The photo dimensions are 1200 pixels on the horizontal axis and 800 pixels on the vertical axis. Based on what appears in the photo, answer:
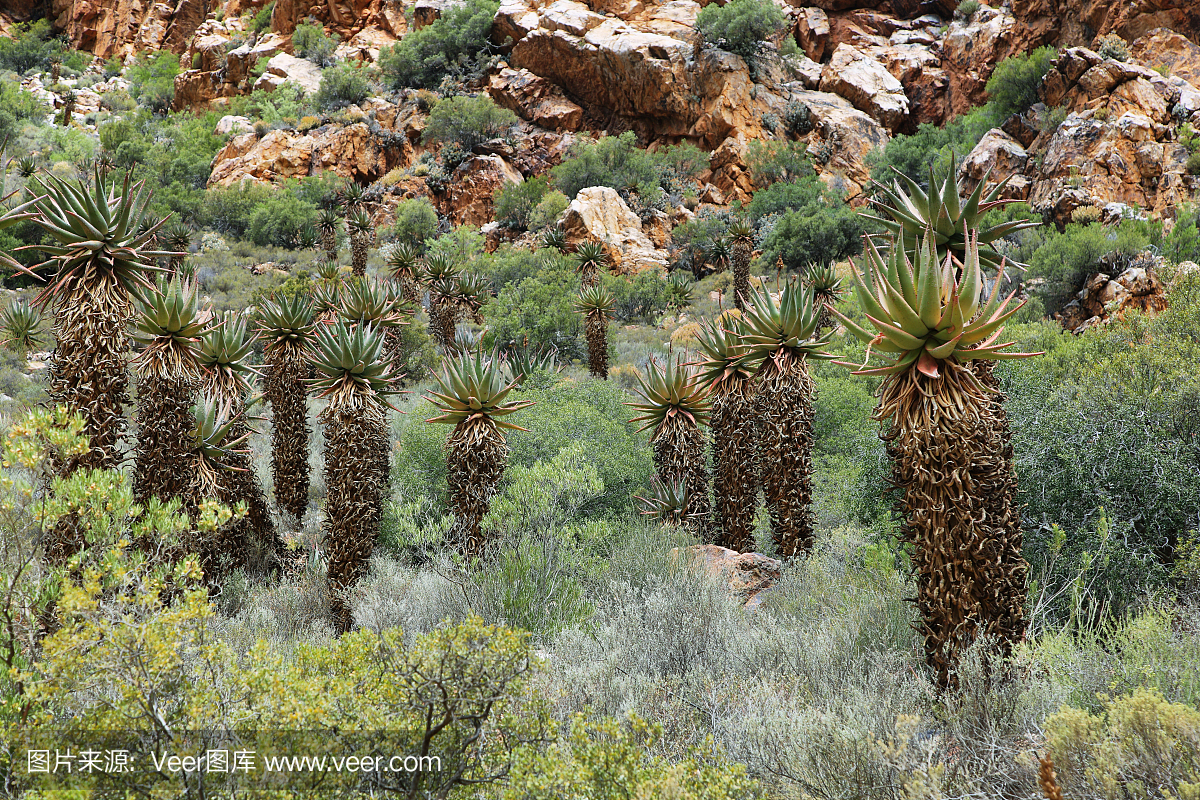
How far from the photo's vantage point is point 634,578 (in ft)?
22.1

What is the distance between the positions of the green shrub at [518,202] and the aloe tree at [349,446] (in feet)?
86.1

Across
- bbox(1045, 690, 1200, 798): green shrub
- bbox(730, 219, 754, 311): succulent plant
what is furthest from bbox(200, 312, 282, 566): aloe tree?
bbox(730, 219, 754, 311): succulent plant

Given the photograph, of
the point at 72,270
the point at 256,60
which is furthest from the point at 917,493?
the point at 256,60

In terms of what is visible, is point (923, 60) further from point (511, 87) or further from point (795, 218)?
point (511, 87)

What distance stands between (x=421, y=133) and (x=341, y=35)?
1765 cm

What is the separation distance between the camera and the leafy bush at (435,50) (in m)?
40.7

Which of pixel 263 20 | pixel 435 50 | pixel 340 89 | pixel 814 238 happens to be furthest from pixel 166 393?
pixel 263 20

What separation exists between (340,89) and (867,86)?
3177cm

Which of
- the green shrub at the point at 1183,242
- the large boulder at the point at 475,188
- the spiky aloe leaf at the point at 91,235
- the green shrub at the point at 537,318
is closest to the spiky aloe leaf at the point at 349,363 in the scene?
the spiky aloe leaf at the point at 91,235

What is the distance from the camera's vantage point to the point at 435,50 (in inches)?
1620

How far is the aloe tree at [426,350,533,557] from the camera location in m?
7.27

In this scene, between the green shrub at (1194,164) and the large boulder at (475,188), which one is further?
the large boulder at (475,188)

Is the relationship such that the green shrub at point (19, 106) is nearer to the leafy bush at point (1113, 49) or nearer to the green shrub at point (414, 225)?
the green shrub at point (414, 225)

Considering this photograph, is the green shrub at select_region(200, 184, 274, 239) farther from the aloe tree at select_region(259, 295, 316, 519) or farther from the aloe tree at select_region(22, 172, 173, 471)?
the aloe tree at select_region(22, 172, 173, 471)
